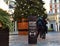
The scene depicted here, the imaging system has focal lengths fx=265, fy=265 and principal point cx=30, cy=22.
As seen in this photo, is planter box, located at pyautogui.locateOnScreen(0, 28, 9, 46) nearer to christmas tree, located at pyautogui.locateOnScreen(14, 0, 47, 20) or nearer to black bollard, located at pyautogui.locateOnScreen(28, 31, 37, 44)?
black bollard, located at pyautogui.locateOnScreen(28, 31, 37, 44)

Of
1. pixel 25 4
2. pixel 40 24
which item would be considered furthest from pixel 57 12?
pixel 40 24

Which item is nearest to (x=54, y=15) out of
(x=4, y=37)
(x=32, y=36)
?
(x=32, y=36)

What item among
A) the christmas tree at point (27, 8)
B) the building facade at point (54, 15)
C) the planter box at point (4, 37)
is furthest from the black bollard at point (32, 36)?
the building facade at point (54, 15)

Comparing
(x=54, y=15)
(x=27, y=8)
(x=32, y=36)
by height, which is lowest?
(x=32, y=36)

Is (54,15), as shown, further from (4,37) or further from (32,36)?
(4,37)

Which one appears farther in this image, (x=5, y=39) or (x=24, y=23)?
(x=24, y=23)

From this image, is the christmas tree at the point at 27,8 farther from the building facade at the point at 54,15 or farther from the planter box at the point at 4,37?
the building facade at the point at 54,15

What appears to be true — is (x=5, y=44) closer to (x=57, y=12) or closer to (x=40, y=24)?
(x=40, y=24)

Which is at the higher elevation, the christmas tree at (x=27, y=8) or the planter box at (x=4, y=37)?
the christmas tree at (x=27, y=8)

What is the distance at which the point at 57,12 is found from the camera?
279ft

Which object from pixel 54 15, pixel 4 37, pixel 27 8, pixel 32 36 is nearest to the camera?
pixel 4 37

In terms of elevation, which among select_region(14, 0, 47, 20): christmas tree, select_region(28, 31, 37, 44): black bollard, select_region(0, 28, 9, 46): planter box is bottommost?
select_region(28, 31, 37, 44): black bollard

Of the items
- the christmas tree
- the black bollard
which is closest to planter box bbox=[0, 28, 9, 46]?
the black bollard

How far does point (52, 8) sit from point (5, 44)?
3237 inches
